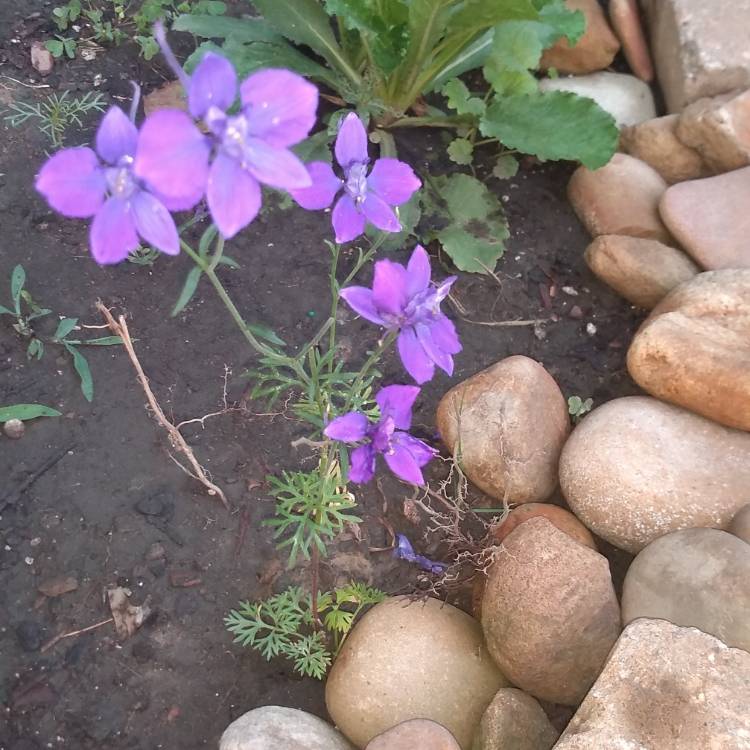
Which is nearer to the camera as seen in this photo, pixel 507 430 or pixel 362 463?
pixel 362 463

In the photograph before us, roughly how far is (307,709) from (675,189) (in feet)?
6.00

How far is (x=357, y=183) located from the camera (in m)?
1.27

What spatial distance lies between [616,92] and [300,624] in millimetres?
2174

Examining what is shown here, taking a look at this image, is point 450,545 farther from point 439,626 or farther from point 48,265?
point 48,265

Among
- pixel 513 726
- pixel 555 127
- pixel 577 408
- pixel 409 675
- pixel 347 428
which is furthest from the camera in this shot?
pixel 555 127

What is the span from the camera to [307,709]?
1857 mm

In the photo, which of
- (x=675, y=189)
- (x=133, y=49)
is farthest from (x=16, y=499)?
(x=675, y=189)

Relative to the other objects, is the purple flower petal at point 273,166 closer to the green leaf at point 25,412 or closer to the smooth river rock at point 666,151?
the green leaf at point 25,412

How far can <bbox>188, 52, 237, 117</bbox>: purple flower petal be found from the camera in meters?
0.91

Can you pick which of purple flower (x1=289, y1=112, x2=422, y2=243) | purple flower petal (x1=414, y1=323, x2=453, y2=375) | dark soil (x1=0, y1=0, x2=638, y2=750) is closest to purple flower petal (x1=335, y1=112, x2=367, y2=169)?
purple flower (x1=289, y1=112, x2=422, y2=243)

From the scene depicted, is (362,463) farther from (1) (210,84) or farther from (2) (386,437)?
(1) (210,84)

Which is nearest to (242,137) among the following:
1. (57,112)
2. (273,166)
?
(273,166)

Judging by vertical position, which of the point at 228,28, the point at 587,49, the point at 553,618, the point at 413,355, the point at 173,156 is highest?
the point at 173,156

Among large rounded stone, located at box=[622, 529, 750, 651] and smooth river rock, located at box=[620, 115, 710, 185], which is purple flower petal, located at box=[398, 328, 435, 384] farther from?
smooth river rock, located at box=[620, 115, 710, 185]
